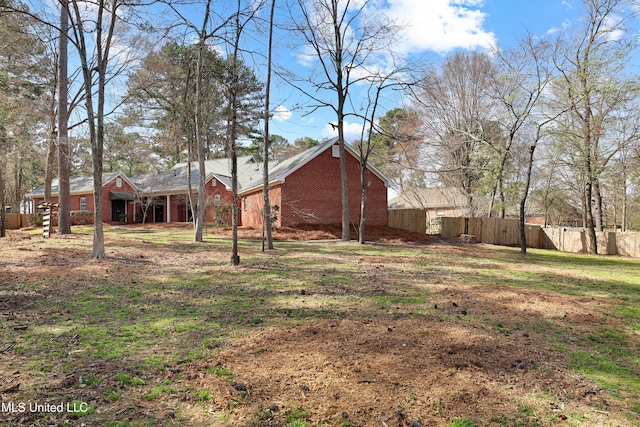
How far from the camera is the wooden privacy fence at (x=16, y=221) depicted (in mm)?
28109

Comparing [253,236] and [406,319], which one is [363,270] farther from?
[253,236]

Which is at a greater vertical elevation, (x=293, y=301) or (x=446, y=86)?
(x=446, y=86)

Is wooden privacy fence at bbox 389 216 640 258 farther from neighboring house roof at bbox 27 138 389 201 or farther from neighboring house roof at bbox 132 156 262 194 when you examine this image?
neighboring house roof at bbox 132 156 262 194

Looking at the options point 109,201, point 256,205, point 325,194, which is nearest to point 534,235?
point 325,194

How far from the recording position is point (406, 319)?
541 centimetres

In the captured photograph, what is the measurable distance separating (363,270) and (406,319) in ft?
14.5

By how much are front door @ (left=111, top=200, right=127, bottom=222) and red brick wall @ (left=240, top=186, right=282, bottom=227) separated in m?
13.6

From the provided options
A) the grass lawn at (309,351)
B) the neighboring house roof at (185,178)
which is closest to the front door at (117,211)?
the neighboring house roof at (185,178)

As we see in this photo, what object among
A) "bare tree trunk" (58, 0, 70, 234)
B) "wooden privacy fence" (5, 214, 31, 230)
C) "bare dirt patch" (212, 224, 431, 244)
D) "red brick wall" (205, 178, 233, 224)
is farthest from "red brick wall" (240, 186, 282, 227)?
"wooden privacy fence" (5, 214, 31, 230)

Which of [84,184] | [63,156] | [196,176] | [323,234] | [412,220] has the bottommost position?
[323,234]

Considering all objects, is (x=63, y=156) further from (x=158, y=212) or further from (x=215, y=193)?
(x=158, y=212)

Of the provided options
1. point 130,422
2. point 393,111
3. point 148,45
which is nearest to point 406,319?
point 130,422

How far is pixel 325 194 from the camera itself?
22.2 m

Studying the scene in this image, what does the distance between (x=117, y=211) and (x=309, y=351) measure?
114 ft
